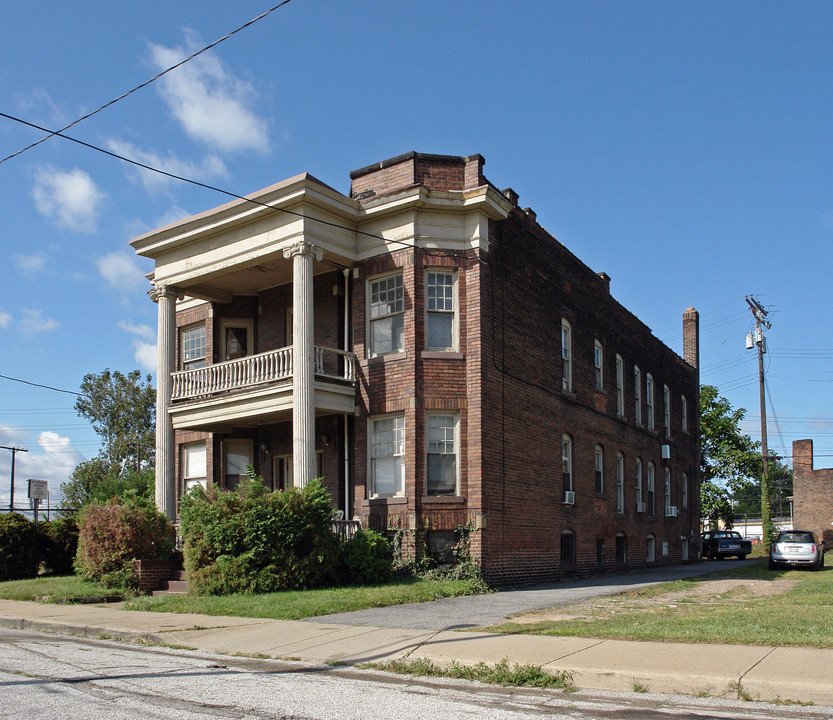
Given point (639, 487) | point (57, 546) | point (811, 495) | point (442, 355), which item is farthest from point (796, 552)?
point (811, 495)

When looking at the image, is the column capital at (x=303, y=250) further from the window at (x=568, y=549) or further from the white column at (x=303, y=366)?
the window at (x=568, y=549)

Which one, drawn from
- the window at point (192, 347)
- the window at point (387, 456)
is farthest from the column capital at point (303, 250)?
the window at point (192, 347)

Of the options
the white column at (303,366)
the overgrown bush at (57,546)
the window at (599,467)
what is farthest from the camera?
the window at (599,467)

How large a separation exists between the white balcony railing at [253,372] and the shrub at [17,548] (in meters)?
4.96

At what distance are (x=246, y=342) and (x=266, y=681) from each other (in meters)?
15.8

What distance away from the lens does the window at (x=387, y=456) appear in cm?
1892

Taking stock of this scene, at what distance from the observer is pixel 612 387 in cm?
2719

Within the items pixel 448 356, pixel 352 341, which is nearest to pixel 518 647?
pixel 448 356

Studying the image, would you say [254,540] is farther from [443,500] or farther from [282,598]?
[443,500]

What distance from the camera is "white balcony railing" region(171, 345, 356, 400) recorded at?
63.8ft

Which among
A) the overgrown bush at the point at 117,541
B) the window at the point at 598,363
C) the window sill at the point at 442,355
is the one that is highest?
the window at the point at 598,363

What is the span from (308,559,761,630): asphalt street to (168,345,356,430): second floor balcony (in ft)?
18.0

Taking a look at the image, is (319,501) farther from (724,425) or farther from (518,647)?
(724,425)

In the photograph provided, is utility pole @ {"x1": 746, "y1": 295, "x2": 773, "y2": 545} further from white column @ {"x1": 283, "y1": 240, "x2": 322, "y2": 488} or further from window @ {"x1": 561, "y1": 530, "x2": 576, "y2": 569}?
white column @ {"x1": 283, "y1": 240, "x2": 322, "y2": 488}
